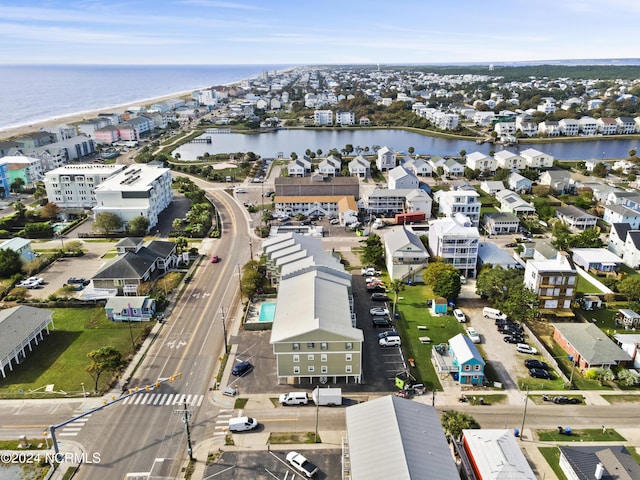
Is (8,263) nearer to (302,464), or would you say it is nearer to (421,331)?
(302,464)

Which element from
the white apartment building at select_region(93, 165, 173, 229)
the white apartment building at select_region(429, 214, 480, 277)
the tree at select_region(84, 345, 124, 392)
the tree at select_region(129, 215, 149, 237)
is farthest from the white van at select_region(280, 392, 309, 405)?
the white apartment building at select_region(93, 165, 173, 229)

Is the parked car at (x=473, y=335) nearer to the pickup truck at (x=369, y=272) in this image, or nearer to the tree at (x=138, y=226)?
the pickup truck at (x=369, y=272)

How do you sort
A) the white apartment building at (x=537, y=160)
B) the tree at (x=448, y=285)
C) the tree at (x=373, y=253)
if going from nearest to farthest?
the tree at (x=448, y=285)
the tree at (x=373, y=253)
the white apartment building at (x=537, y=160)

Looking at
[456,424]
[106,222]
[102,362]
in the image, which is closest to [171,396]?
[102,362]

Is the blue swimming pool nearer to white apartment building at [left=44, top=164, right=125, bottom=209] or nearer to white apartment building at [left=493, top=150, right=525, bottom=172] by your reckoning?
white apartment building at [left=44, top=164, right=125, bottom=209]

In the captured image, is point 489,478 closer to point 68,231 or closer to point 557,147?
point 68,231

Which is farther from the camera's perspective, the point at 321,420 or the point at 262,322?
the point at 262,322

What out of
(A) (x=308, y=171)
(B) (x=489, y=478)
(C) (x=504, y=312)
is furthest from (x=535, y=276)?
(A) (x=308, y=171)

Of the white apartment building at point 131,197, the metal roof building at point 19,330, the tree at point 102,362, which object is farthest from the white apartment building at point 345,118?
the tree at point 102,362
